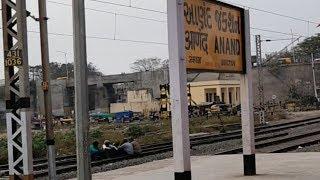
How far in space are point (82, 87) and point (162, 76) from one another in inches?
3716

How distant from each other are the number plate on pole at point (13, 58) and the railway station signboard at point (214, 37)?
3000 mm

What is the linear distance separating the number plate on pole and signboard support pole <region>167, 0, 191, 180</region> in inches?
100

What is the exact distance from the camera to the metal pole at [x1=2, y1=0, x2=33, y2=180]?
358 inches

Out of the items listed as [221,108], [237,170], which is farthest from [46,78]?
[221,108]

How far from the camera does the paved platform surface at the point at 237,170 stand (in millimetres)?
12406

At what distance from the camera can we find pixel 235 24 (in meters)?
12.6

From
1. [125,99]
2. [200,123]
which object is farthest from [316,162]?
[125,99]

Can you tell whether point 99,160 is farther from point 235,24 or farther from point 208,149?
point 235,24

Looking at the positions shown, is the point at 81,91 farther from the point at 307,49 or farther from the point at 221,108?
the point at 307,49

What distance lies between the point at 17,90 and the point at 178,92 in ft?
8.81

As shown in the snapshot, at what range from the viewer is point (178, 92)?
978cm

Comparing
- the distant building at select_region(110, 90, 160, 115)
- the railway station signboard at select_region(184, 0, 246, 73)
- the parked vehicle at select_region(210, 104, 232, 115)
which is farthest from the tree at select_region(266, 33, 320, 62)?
the railway station signboard at select_region(184, 0, 246, 73)

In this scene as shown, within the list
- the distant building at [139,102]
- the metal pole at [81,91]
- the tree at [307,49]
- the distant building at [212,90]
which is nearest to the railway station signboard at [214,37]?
the metal pole at [81,91]

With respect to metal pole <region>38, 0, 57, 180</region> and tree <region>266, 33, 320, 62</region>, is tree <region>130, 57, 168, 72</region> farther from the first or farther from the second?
metal pole <region>38, 0, 57, 180</region>
